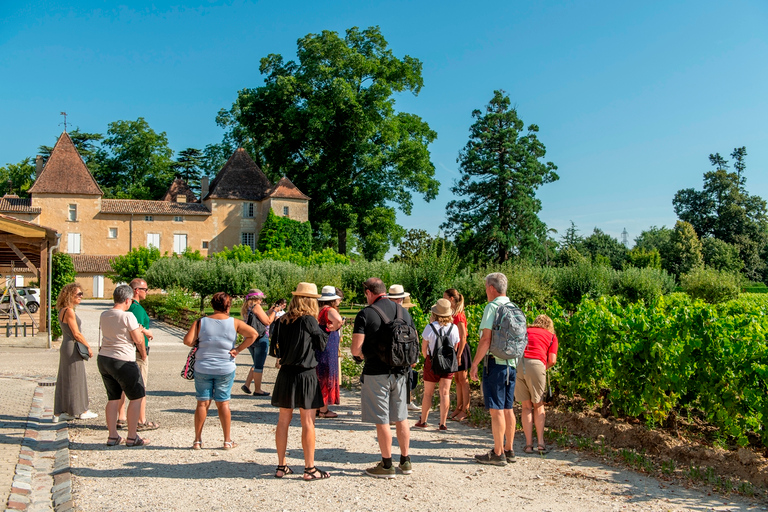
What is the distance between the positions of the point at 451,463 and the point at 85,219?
56443 millimetres

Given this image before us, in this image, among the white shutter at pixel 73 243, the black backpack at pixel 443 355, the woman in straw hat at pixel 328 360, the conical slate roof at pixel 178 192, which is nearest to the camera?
the black backpack at pixel 443 355

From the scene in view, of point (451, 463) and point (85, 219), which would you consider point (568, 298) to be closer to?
point (451, 463)

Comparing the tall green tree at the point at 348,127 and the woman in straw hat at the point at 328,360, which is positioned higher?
the tall green tree at the point at 348,127

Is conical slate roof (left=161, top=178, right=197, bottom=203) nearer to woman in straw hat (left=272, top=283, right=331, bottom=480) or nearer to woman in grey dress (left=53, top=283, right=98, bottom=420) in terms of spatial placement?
woman in grey dress (left=53, top=283, right=98, bottom=420)

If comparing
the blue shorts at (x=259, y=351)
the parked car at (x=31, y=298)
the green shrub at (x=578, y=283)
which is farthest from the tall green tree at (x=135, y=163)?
the blue shorts at (x=259, y=351)

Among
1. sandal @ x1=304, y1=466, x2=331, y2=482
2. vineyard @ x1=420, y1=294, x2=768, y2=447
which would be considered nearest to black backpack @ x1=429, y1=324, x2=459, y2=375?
vineyard @ x1=420, y1=294, x2=768, y2=447

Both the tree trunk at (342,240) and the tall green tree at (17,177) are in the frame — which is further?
the tall green tree at (17,177)

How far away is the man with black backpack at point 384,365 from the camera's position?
18.7 ft

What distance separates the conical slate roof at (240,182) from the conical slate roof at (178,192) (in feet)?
17.8

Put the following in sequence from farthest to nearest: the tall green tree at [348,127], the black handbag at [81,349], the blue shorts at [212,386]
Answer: the tall green tree at [348,127]
the black handbag at [81,349]
the blue shorts at [212,386]

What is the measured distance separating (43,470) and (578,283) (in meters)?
29.5

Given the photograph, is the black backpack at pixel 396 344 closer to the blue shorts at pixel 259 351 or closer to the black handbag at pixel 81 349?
the black handbag at pixel 81 349

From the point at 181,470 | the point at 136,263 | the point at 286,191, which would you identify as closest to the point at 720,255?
the point at 286,191

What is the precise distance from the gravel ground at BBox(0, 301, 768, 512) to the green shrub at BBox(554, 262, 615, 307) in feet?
84.9
